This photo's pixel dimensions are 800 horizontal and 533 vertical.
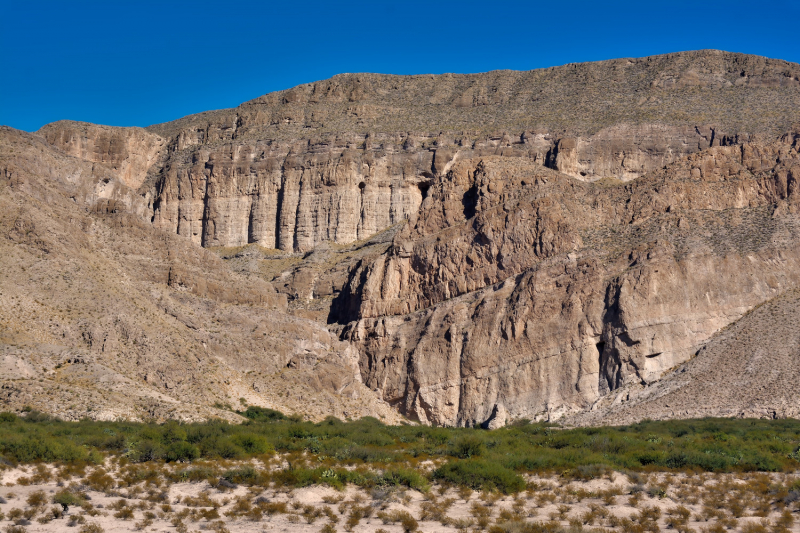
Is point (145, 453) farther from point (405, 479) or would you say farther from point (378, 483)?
point (405, 479)

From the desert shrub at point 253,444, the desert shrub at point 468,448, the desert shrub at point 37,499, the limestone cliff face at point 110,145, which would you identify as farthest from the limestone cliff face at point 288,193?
the desert shrub at point 37,499

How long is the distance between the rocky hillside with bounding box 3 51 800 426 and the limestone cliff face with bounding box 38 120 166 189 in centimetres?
31

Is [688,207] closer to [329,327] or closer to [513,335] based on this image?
[513,335]

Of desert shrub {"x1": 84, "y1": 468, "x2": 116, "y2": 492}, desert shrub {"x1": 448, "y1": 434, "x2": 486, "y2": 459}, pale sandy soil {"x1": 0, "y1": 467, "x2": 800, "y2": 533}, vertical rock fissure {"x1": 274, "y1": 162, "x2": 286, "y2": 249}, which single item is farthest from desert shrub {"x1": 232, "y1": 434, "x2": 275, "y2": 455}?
vertical rock fissure {"x1": 274, "y1": 162, "x2": 286, "y2": 249}

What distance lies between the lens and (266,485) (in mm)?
31266

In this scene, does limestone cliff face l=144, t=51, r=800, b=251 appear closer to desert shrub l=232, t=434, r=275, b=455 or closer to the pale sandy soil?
desert shrub l=232, t=434, r=275, b=455

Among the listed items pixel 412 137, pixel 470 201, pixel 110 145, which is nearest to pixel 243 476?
pixel 470 201

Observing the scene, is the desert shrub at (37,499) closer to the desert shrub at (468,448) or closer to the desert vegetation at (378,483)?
the desert vegetation at (378,483)

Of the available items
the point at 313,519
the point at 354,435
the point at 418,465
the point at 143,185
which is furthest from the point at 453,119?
the point at 313,519

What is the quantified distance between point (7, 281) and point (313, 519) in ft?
132

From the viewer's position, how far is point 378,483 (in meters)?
31.8

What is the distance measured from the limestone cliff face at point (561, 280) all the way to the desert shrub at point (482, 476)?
38737 millimetres

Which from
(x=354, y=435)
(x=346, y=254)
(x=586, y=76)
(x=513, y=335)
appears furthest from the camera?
(x=586, y=76)

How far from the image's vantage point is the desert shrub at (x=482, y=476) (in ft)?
103
